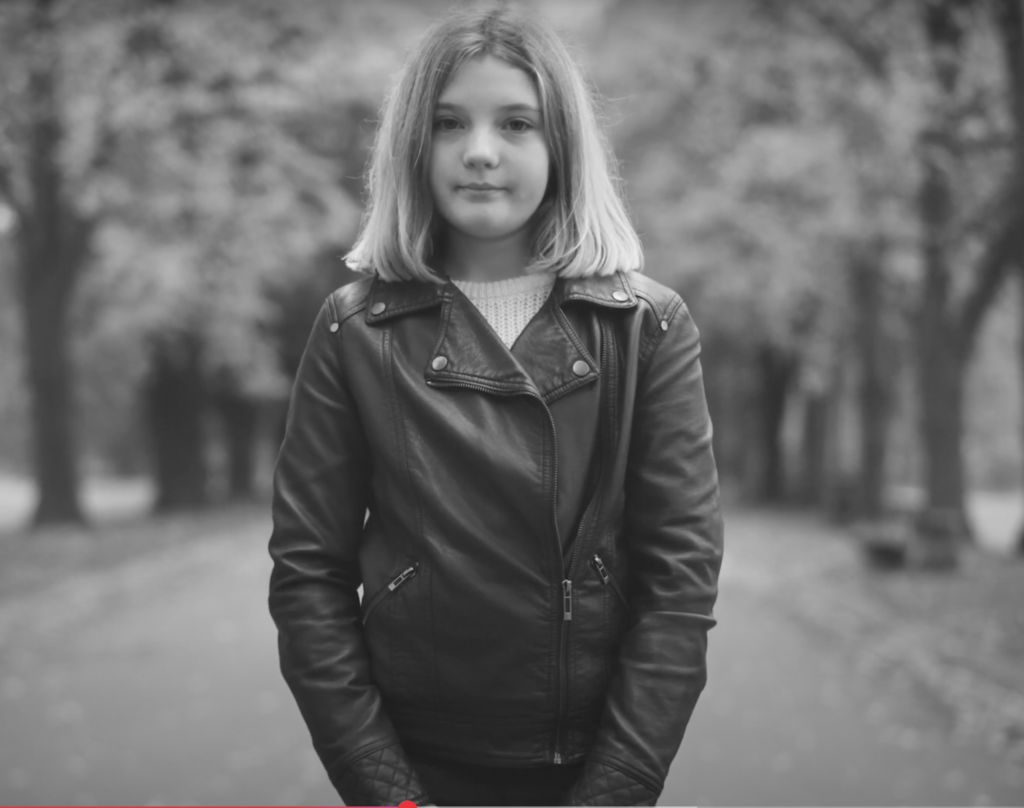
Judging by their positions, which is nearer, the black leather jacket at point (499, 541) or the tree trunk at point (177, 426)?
the black leather jacket at point (499, 541)

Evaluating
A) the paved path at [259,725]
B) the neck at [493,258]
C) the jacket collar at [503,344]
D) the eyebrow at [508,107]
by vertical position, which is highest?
the eyebrow at [508,107]

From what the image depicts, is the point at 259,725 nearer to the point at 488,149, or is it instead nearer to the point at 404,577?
the point at 404,577

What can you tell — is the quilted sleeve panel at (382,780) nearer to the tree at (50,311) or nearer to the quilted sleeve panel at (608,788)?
the quilted sleeve panel at (608,788)

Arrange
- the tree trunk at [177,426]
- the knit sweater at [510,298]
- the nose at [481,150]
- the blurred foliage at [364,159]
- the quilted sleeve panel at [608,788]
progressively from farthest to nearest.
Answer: the tree trunk at [177,426], the blurred foliage at [364,159], the knit sweater at [510,298], the nose at [481,150], the quilted sleeve panel at [608,788]

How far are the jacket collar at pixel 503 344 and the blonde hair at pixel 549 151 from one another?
4 centimetres

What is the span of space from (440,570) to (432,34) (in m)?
0.96

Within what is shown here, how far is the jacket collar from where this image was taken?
2.03 meters

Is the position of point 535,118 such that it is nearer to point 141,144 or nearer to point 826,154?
point 141,144

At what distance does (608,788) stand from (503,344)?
2.52 ft

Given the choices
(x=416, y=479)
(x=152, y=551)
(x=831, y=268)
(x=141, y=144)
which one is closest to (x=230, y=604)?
(x=152, y=551)

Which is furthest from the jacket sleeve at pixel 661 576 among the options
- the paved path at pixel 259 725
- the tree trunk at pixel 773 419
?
the tree trunk at pixel 773 419

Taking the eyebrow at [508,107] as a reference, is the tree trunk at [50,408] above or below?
below

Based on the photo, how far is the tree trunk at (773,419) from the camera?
2639 centimetres

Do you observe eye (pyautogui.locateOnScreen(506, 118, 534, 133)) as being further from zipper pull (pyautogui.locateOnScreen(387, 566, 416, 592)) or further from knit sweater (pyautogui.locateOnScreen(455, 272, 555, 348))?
zipper pull (pyautogui.locateOnScreen(387, 566, 416, 592))
